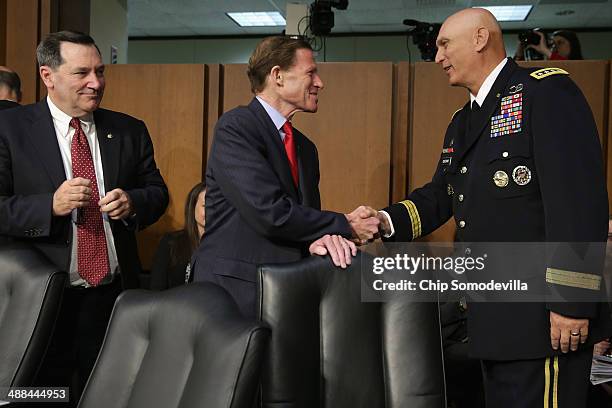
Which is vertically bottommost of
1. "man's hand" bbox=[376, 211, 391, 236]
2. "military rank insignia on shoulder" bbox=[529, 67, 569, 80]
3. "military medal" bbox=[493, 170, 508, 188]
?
"man's hand" bbox=[376, 211, 391, 236]

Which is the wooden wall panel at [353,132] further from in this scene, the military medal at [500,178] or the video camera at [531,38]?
the military medal at [500,178]

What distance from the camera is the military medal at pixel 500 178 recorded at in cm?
177

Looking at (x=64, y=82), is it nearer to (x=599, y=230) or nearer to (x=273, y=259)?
(x=273, y=259)

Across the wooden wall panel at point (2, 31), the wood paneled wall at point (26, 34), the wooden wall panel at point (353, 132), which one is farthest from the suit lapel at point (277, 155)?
the wooden wall panel at point (2, 31)

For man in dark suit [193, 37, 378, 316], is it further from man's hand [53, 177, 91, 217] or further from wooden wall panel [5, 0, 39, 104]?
wooden wall panel [5, 0, 39, 104]

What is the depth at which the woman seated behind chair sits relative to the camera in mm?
3221

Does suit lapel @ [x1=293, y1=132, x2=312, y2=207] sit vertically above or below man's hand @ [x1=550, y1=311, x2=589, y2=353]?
above

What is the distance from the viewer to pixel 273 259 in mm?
1925

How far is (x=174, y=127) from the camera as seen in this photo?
3799 millimetres

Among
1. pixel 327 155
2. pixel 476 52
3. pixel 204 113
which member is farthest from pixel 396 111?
pixel 476 52

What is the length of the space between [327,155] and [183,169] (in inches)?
31.0

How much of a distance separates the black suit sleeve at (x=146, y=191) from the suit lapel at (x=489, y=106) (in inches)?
42.7

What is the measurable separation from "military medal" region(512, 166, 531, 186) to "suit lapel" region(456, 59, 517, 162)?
0.18 meters

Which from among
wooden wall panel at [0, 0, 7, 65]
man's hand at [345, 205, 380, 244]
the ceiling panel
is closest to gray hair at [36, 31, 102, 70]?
man's hand at [345, 205, 380, 244]
